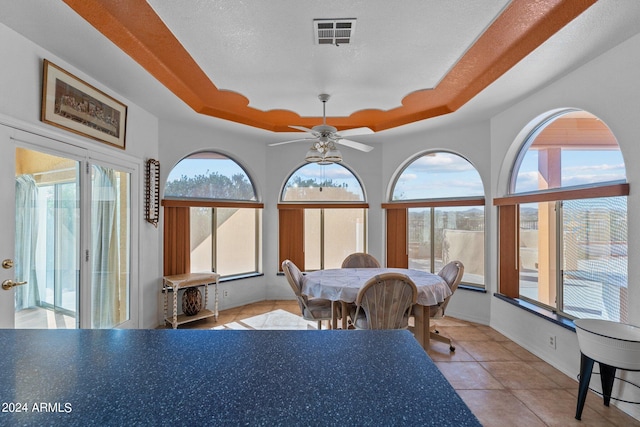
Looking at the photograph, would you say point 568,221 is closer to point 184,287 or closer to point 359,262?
point 359,262

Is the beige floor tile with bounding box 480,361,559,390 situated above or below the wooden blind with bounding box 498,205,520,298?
below

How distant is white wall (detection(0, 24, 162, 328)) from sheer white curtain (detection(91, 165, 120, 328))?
0.92ft

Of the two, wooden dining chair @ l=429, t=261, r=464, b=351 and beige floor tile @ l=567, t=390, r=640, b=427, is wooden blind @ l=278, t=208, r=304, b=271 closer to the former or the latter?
wooden dining chair @ l=429, t=261, r=464, b=351

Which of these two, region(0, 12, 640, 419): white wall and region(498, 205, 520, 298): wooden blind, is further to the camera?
region(498, 205, 520, 298): wooden blind

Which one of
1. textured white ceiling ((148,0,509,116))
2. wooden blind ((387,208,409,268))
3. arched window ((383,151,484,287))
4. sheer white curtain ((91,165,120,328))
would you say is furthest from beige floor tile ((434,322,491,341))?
sheer white curtain ((91,165,120,328))

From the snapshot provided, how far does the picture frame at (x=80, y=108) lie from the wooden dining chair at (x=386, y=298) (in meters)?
2.77

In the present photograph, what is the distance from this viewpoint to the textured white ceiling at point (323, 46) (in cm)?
207

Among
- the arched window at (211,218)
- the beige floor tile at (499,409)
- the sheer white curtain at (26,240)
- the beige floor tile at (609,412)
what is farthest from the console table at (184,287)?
the beige floor tile at (609,412)

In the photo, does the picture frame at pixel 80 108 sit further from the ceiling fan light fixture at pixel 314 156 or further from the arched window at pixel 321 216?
the arched window at pixel 321 216

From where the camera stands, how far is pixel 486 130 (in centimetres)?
405

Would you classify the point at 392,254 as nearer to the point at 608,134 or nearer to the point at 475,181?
the point at 475,181

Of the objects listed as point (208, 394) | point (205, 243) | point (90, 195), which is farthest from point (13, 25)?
point (205, 243)

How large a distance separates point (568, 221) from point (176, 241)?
4426 mm

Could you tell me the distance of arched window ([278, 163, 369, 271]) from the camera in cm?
525
